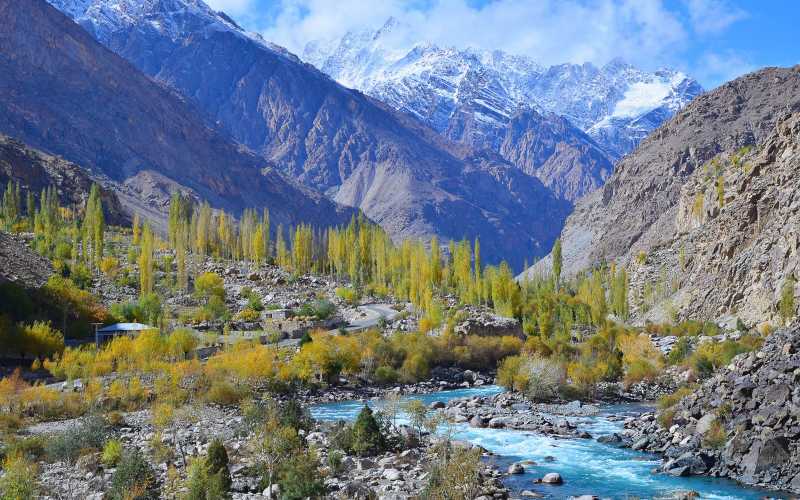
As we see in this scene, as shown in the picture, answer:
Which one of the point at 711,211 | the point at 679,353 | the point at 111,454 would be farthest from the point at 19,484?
the point at 711,211

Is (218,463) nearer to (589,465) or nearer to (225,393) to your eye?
(589,465)

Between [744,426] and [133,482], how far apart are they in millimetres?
21730

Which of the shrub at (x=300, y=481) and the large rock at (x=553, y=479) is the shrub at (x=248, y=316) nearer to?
the large rock at (x=553, y=479)

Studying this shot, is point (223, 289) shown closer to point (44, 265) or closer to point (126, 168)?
point (44, 265)

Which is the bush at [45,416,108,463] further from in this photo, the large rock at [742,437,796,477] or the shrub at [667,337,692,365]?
the shrub at [667,337,692,365]

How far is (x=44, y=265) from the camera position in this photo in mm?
71000

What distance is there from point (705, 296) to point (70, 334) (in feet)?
196

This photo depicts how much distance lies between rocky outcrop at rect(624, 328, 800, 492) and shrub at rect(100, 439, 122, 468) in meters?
20.1

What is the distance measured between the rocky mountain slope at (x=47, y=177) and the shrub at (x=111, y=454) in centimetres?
9900

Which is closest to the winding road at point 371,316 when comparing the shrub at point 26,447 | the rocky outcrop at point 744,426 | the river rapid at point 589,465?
the river rapid at point 589,465

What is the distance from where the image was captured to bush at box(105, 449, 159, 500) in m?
23.0

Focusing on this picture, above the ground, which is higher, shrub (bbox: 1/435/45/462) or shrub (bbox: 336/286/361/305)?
shrub (bbox: 336/286/361/305)

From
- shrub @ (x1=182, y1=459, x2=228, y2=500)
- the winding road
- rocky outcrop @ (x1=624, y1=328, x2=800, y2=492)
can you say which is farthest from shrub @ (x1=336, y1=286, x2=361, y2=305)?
shrub @ (x1=182, y1=459, x2=228, y2=500)

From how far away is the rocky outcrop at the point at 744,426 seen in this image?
1037 inches
